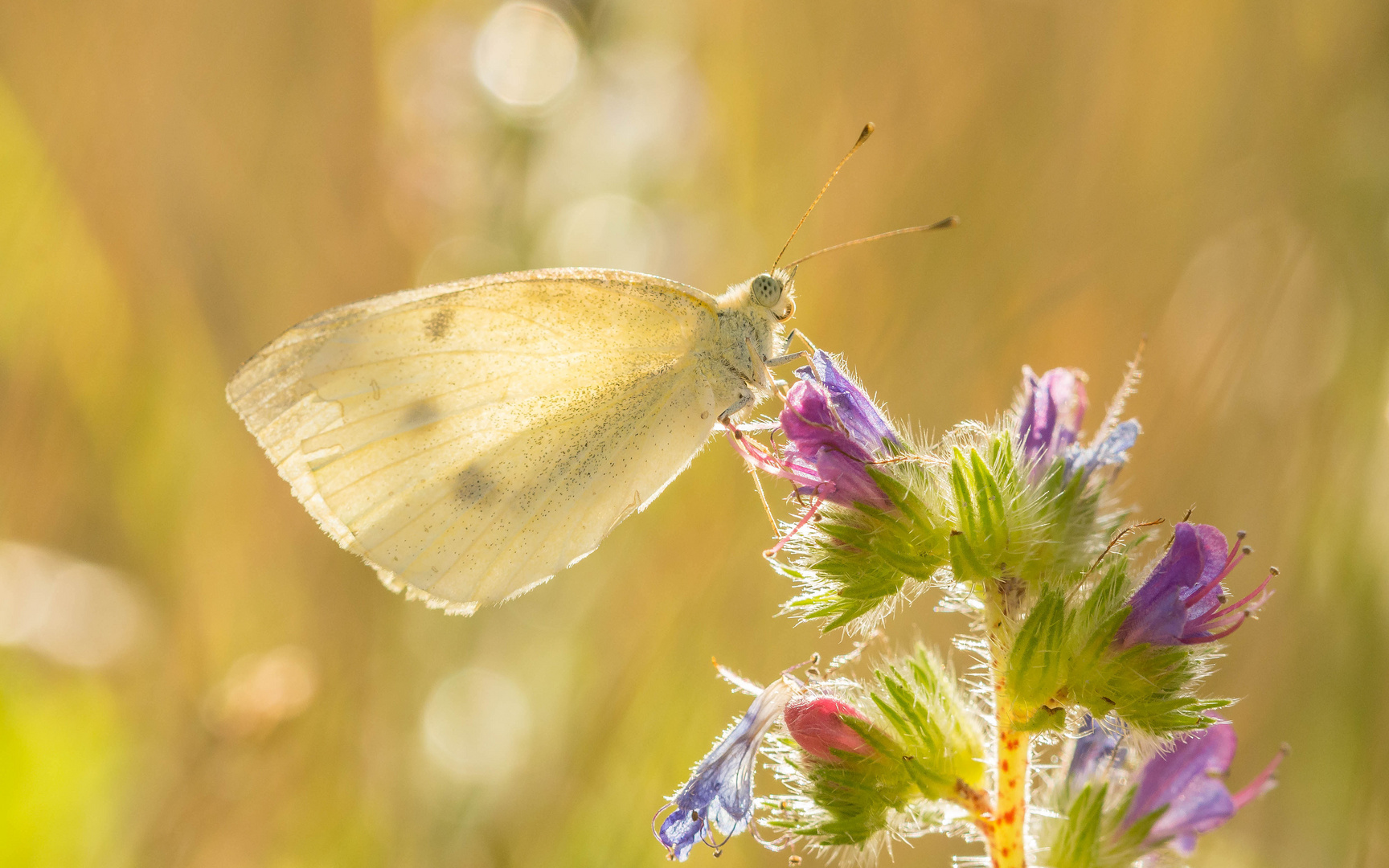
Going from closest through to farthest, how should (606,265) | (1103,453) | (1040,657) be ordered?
(1040,657) < (1103,453) < (606,265)

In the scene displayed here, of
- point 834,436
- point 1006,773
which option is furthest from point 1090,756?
point 834,436

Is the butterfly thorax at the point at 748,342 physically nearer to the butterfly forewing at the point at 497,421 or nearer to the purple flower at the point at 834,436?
the butterfly forewing at the point at 497,421

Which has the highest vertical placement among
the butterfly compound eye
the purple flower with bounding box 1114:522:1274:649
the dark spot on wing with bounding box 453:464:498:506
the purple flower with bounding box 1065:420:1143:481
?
the butterfly compound eye

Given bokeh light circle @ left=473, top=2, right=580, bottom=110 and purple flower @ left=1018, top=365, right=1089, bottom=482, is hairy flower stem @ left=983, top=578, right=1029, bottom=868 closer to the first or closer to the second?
purple flower @ left=1018, top=365, right=1089, bottom=482

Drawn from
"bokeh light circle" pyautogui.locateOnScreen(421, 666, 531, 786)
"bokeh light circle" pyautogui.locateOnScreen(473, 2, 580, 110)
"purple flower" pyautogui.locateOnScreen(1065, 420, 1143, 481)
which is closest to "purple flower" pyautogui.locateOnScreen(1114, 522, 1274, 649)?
"purple flower" pyautogui.locateOnScreen(1065, 420, 1143, 481)

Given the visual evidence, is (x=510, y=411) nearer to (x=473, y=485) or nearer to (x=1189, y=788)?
(x=473, y=485)

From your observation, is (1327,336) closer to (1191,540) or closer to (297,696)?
(1191,540)

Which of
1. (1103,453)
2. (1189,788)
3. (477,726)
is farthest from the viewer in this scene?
(477,726)
